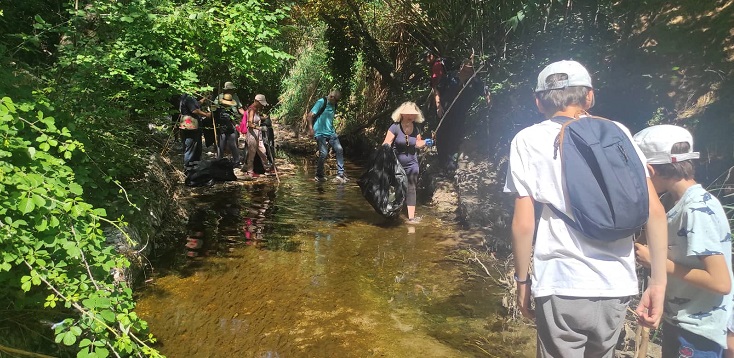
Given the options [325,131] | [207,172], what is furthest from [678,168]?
[325,131]

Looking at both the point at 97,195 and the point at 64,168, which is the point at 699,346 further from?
the point at 97,195

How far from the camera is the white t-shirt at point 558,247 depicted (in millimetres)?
1910

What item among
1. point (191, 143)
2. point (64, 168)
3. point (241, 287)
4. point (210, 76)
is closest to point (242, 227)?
point (241, 287)

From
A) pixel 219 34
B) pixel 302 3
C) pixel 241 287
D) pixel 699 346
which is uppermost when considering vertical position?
Result: pixel 302 3

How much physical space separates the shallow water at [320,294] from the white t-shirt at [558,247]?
163 centimetres

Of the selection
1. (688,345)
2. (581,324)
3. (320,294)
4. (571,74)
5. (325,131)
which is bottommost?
(320,294)

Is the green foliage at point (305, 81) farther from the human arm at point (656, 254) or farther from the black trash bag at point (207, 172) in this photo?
the human arm at point (656, 254)

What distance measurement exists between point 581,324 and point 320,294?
2.70 m

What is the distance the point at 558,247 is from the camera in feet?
6.42

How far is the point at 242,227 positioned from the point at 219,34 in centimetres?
248

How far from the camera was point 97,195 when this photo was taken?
339cm

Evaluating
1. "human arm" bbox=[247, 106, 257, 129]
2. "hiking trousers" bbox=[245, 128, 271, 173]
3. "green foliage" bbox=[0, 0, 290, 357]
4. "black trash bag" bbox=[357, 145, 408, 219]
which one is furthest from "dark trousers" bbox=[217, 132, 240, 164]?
"black trash bag" bbox=[357, 145, 408, 219]

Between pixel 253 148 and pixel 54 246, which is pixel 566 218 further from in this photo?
pixel 253 148

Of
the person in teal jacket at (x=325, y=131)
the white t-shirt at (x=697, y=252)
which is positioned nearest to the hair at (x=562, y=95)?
the white t-shirt at (x=697, y=252)
